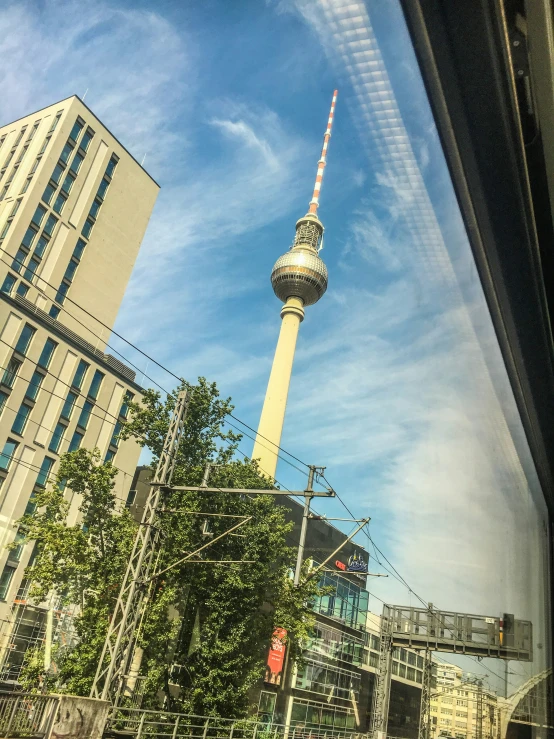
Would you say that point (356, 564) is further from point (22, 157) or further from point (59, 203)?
point (22, 157)

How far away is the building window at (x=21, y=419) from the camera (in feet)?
116

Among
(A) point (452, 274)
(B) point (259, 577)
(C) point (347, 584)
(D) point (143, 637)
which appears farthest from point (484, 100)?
(C) point (347, 584)

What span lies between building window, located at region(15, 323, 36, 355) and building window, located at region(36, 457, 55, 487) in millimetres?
7205

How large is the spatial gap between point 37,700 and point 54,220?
38212 millimetres

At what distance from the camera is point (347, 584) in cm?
4428

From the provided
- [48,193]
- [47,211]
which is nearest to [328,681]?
[47,211]

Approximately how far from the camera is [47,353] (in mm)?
38656

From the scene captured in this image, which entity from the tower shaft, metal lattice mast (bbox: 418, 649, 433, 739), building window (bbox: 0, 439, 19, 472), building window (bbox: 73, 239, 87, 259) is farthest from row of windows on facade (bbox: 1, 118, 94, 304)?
metal lattice mast (bbox: 418, 649, 433, 739)

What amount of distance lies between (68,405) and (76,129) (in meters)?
23.0

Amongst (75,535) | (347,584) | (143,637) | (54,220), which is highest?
(54,220)

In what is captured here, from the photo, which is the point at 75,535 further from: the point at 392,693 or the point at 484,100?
the point at 392,693

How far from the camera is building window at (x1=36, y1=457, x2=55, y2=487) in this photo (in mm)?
36531

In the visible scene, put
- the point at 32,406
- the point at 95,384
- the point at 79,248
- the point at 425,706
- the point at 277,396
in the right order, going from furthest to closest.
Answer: the point at 277,396, the point at 79,248, the point at 95,384, the point at 32,406, the point at 425,706

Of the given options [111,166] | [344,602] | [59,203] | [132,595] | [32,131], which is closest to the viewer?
[132,595]
